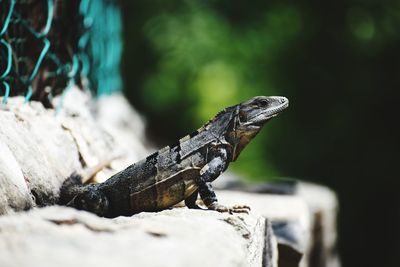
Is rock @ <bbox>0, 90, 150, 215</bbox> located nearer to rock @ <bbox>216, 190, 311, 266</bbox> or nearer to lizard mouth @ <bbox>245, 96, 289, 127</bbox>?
rock @ <bbox>216, 190, 311, 266</bbox>

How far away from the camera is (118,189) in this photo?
321 centimetres

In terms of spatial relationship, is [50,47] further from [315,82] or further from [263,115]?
[315,82]

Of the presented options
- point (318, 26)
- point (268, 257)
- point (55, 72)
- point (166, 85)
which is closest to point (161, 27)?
point (166, 85)

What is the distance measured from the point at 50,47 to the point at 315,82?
5962 millimetres

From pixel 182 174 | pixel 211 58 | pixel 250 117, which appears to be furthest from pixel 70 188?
pixel 211 58

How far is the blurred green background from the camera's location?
9484 mm

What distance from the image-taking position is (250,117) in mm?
3457

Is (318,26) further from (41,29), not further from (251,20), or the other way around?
(41,29)

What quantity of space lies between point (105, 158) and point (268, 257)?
1.26m

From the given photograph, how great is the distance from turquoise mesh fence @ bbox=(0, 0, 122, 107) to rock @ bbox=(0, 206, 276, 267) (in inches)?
54.0

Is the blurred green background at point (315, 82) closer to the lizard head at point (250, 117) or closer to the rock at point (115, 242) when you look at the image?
the lizard head at point (250, 117)

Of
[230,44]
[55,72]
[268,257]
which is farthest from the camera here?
[230,44]

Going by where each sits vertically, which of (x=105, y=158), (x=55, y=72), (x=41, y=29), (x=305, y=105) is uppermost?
(x=41, y=29)

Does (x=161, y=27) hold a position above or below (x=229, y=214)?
above
